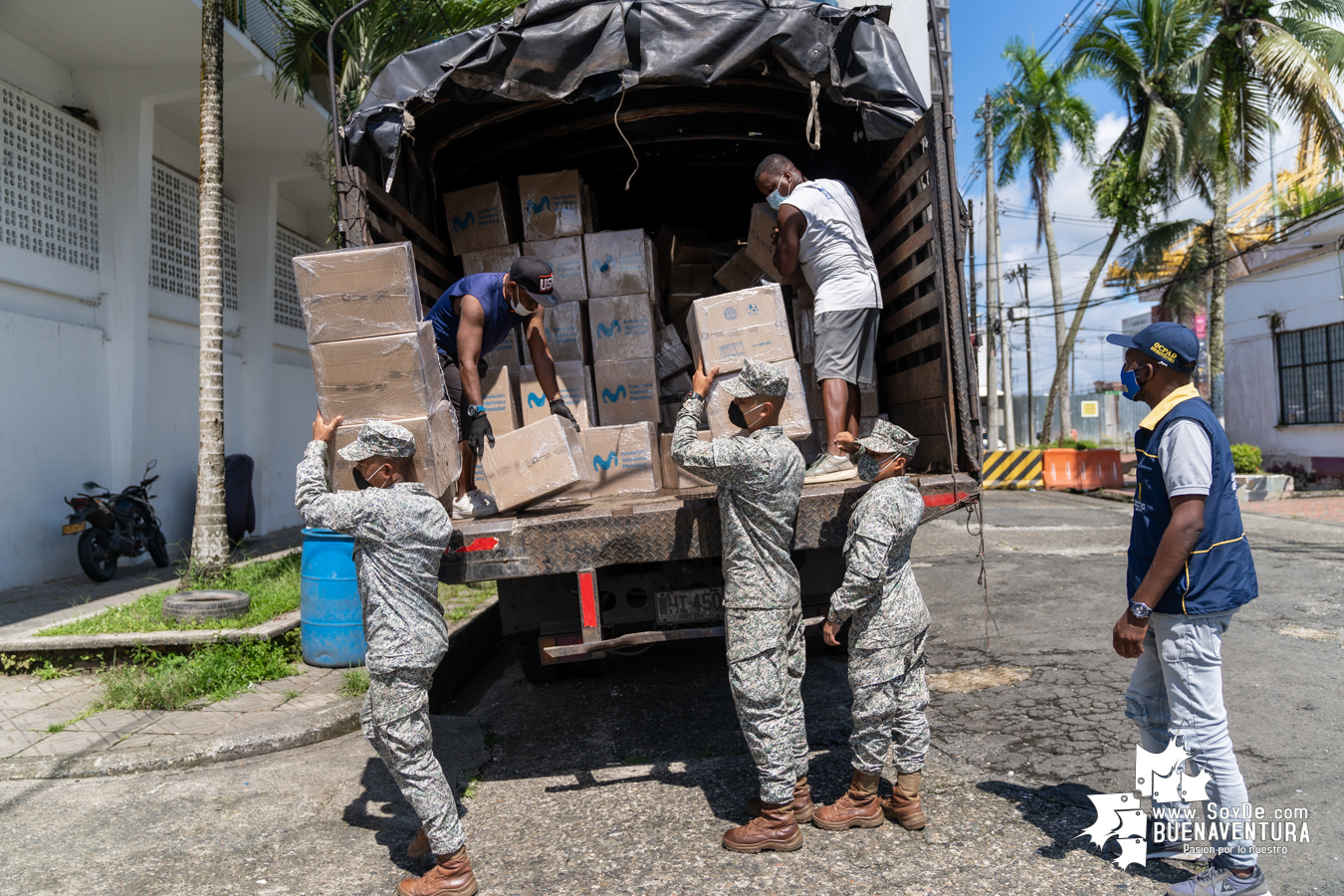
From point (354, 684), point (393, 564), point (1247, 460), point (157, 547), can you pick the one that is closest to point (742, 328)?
point (393, 564)

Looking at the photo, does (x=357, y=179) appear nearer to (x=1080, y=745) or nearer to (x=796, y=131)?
(x=796, y=131)

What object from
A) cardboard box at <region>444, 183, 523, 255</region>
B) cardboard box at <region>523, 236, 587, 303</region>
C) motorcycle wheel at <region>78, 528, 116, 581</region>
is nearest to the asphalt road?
cardboard box at <region>523, 236, 587, 303</region>

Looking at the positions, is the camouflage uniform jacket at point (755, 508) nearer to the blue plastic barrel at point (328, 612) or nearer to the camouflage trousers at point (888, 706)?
the camouflage trousers at point (888, 706)

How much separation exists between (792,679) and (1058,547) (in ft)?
23.9

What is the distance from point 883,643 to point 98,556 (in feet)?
23.4

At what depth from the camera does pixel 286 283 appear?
11859 mm

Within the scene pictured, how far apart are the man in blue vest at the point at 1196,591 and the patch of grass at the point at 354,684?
3784 millimetres

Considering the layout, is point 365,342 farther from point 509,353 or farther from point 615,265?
point 615,265

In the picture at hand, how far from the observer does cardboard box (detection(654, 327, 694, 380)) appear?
542 centimetres

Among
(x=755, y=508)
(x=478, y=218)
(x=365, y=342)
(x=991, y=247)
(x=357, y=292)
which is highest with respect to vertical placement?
(x=991, y=247)

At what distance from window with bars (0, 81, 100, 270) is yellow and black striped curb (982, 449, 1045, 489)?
15707mm

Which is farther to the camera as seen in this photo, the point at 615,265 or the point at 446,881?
the point at 615,265

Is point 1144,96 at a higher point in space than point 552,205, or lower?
higher

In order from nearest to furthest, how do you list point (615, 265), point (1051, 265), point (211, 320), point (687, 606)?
point (687, 606)
point (615, 265)
point (211, 320)
point (1051, 265)
